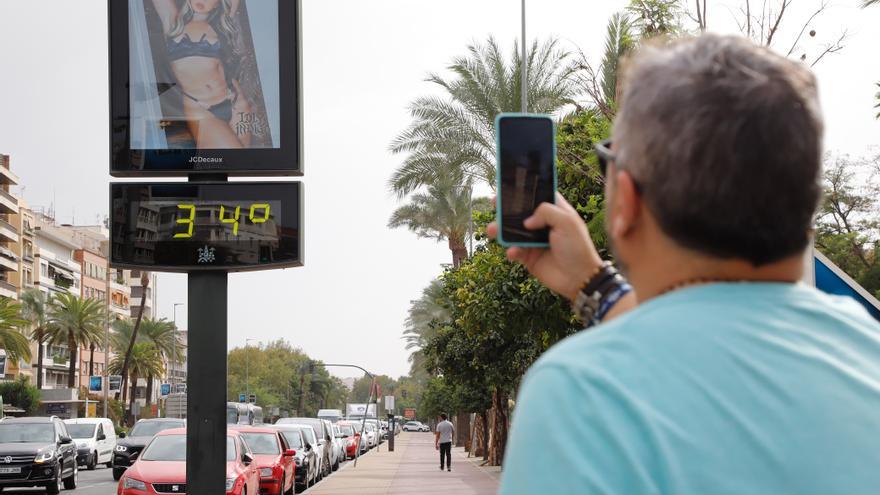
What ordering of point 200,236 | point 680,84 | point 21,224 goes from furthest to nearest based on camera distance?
1. point 21,224
2. point 200,236
3. point 680,84

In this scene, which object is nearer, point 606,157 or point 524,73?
point 606,157

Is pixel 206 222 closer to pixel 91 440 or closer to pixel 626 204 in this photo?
pixel 626 204

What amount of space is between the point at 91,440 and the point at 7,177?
62.5 meters

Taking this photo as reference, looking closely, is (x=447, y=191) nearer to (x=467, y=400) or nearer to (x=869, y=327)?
(x=467, y=400)

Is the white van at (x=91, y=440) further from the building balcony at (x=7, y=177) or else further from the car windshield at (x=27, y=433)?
the building balcony at (x=7, y=177)

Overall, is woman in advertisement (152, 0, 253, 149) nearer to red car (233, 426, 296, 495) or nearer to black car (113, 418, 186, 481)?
red car (233, 426, 296, 495)

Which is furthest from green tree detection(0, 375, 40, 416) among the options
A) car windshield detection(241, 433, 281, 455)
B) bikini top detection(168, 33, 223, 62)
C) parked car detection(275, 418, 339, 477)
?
bikini top detection(168, 33, 223, 62)

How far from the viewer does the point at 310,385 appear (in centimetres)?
16175

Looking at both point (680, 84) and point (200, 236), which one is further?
point (200, 236)

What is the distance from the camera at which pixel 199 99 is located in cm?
1020

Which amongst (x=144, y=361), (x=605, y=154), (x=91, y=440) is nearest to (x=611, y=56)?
(x=605, y=154)

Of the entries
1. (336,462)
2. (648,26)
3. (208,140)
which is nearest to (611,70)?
(648,26)

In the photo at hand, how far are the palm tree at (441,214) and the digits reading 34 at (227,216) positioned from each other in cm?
3052

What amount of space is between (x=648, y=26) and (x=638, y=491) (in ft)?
41.0
